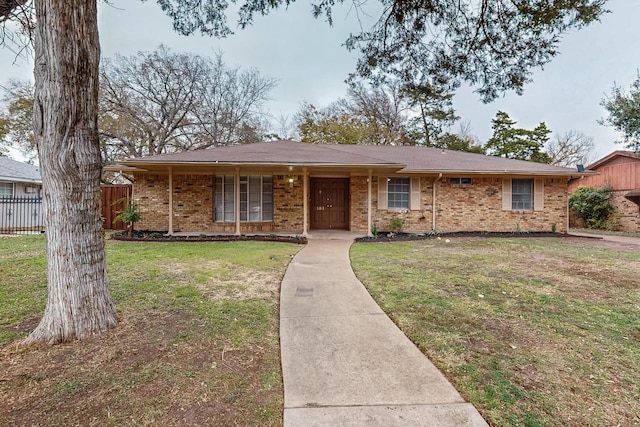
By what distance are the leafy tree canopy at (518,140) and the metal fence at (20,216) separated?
29.2 meters

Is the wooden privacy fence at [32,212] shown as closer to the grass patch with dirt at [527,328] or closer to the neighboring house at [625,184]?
the grass patch with dirt at [527,328]

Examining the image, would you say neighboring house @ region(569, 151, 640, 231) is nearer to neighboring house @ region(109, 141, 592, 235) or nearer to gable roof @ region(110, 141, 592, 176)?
neighboring house @ region(109, 141, 592, 235)

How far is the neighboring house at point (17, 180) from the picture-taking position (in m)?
13.5

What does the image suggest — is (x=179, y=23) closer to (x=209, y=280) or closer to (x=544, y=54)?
(x=209, y=280)

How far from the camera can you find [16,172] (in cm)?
1449

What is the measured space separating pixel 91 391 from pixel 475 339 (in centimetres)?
328

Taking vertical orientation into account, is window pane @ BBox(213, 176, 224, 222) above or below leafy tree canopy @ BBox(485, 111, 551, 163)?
below

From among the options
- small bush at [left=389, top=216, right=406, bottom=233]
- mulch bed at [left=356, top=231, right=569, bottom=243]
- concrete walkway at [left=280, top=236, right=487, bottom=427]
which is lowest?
concrete walkway at [left=280, top=236, right=487, bottom=427]

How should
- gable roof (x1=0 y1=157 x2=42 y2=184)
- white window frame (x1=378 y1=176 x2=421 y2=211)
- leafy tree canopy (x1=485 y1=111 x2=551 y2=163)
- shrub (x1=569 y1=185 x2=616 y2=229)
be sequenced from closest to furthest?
white window frame (x1=378 y1=176 x2=421 y2=211)
gable roof (x1=0 y1=157 x2=42 y2=184)
shrub (x1=569 y1=185 x2=616 y2=229)
leafy tree canopy (x1=485 y1=111 x2=551 y2=163)

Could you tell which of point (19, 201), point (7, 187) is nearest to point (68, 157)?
point (19, 201)

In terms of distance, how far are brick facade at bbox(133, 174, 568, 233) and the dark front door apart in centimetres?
50

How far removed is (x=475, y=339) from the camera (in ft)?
9.96

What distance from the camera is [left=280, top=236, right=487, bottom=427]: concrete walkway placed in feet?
6.41

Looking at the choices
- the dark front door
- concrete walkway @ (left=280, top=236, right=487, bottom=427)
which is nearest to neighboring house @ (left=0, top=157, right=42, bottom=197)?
the dark front door
